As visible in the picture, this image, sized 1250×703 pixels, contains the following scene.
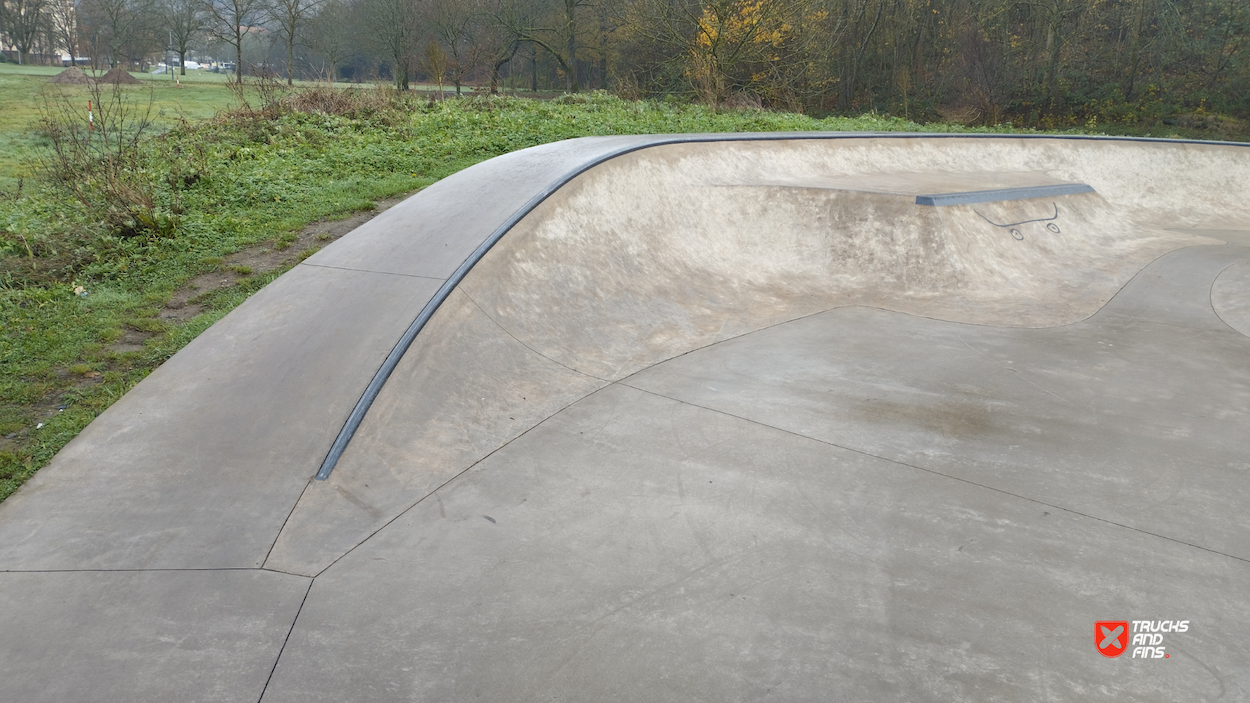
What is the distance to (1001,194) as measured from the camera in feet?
26.3

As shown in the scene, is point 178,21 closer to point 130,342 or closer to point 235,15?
point 235,15

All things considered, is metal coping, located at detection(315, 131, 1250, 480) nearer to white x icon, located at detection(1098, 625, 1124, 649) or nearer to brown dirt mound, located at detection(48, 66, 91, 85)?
white x icon, located at detection(1098, 625, 1124, 649)

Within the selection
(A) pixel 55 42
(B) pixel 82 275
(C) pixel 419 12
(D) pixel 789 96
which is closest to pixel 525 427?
(B) pixel 82 275

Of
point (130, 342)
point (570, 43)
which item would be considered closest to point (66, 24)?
point (570, 43)

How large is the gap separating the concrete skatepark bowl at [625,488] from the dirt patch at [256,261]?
100cm

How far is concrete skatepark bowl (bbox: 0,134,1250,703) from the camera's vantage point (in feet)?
7.86

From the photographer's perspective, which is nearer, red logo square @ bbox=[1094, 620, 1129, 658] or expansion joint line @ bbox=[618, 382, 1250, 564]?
red logo square @ bbox=[1094, 620, 1129, 658]

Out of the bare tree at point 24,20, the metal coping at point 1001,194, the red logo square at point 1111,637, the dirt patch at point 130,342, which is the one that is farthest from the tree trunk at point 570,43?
the bare tree at point 24,20

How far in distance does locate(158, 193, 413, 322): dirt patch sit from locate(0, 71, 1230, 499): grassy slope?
0.34 ft

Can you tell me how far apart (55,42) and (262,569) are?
52339 millimetres

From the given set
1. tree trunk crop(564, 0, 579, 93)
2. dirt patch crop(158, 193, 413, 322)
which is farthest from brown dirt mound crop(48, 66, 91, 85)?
dirt patch crop(158, 193, 413, 322)

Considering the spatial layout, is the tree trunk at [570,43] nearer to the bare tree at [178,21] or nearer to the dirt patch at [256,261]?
the bare tree at [178,21]

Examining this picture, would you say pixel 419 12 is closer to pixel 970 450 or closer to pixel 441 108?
pixel 441 108

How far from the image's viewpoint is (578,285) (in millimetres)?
5328
